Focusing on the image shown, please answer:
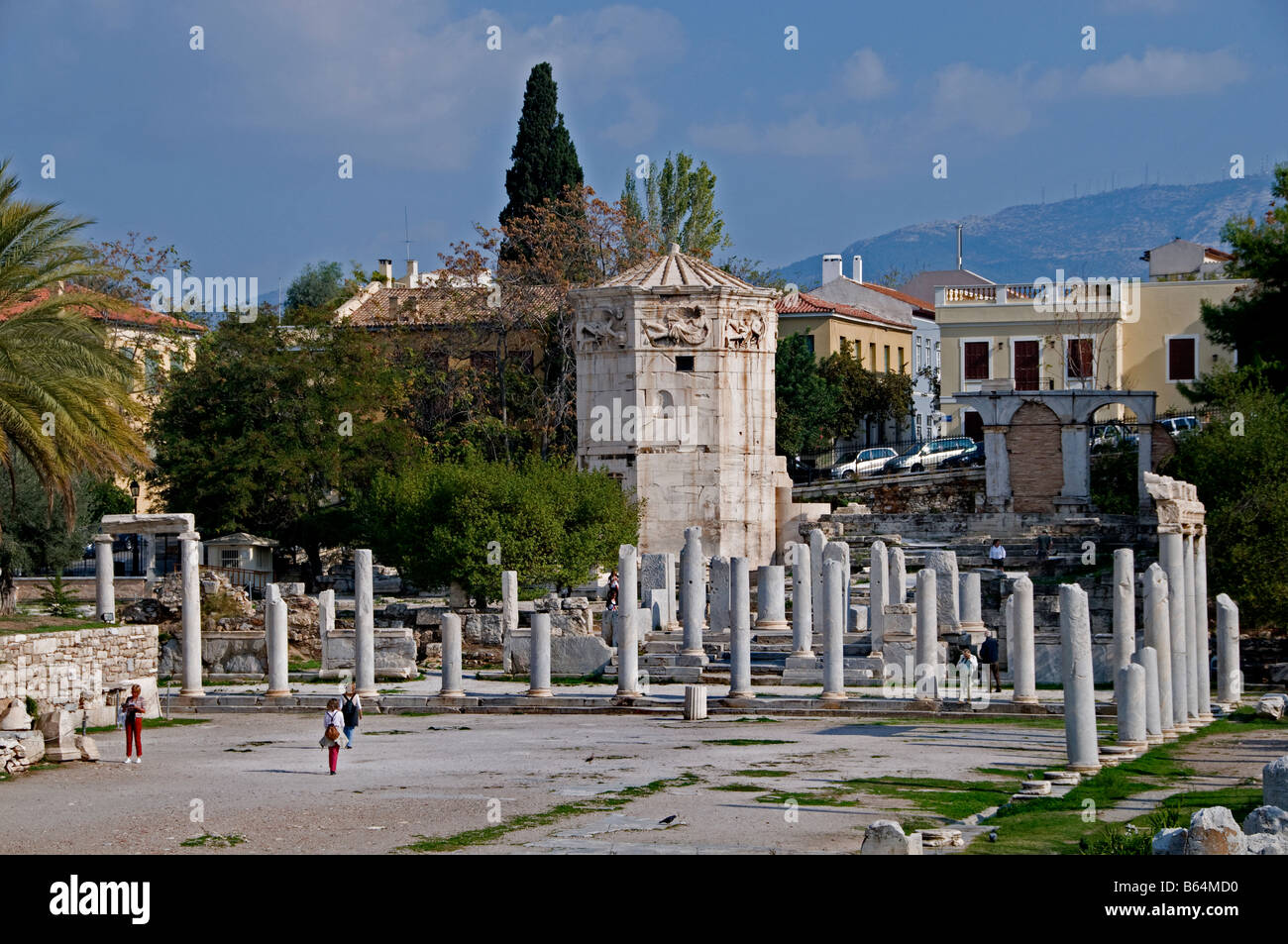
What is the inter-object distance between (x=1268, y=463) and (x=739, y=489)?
1133 centimetres

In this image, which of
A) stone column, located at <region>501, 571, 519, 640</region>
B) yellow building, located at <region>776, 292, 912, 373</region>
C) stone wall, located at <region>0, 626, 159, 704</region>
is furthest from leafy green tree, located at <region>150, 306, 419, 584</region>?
yellow building, located at <region>776, 292, 912, 373</region>

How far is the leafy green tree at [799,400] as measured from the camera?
60.2 m

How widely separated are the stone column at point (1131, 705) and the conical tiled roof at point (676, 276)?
20.9 m

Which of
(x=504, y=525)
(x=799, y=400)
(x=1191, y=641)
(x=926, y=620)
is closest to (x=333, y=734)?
(x=926, y=620)

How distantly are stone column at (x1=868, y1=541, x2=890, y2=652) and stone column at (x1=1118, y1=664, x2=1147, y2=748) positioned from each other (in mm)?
10143

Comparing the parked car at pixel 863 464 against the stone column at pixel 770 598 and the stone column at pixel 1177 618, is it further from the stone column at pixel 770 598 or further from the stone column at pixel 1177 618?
the stone column at pixel 1177 618

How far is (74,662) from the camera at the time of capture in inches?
1051

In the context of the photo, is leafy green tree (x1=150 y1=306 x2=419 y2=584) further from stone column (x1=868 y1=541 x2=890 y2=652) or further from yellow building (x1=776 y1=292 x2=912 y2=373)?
yellow building (x1=776 y1=292 x2=912 y2=373)

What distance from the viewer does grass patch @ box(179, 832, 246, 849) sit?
15625mm

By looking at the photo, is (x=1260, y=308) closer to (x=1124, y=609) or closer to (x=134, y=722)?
(x=1124, y=609)

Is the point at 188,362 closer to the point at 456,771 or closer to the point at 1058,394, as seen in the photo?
the point at 1058,394

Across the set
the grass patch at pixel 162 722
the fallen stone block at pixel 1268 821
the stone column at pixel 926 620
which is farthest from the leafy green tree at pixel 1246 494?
the fallen stone block at pixel 1268 821
